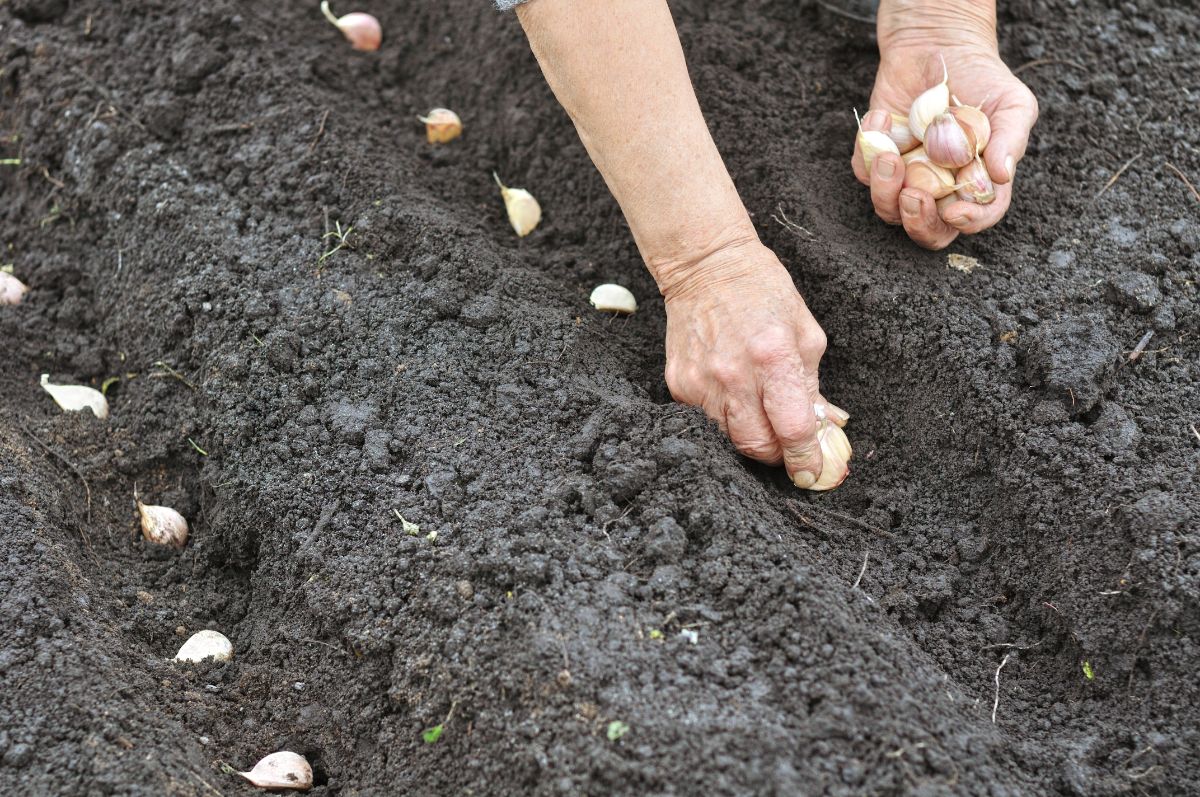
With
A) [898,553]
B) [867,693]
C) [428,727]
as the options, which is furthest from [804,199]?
[428,727]

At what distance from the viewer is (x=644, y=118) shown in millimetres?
2008

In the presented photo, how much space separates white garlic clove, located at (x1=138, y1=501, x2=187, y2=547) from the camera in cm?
224

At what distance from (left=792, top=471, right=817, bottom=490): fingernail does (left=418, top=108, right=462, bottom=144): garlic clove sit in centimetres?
151

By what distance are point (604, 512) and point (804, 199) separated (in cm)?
103

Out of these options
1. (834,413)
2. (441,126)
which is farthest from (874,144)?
(441,126)

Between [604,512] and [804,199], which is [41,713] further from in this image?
[804,199]

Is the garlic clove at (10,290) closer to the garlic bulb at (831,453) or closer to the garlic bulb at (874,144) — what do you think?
the garlic bulb at (831,453)

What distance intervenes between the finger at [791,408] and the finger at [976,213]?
542mm

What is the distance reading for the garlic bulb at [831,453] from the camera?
2.14 meters

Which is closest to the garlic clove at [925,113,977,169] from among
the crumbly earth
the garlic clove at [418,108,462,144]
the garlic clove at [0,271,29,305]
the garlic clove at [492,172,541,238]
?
the crumbly earth

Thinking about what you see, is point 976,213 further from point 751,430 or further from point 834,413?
point 751,430

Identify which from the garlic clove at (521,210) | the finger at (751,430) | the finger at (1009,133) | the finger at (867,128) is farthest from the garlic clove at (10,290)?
the finger at (1009,133)

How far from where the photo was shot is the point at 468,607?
1822 mm

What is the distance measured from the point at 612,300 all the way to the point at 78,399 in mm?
1350
